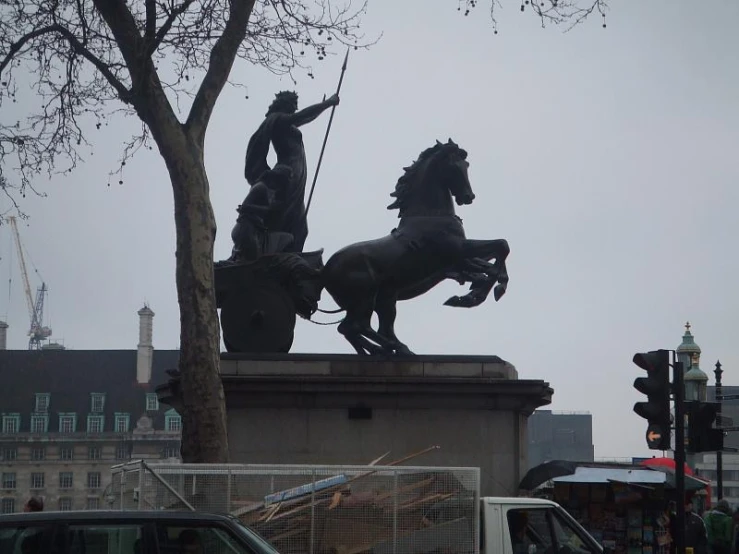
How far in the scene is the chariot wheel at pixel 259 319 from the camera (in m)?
20.0

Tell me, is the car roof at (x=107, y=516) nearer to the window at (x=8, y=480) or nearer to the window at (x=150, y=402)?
the window at (x=150, y=402)

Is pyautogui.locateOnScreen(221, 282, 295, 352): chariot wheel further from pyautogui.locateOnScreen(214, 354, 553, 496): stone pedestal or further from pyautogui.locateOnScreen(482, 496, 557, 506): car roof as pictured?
pyautogui.locateOnScreen(482, 496, 557, 506): car roof

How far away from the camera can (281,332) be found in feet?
65.7

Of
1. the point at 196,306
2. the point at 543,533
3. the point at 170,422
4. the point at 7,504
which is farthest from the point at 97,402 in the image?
the point at 543,533

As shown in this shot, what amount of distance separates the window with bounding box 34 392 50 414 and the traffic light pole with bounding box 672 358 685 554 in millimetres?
91207

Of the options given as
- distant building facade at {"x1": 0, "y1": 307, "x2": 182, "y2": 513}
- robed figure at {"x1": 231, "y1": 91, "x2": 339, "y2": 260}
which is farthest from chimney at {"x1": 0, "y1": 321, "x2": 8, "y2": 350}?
robed figure at {"x1": 231, "y1": 91, "x2": 339, "y2": 260}

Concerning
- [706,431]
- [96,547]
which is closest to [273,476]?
[96,547]

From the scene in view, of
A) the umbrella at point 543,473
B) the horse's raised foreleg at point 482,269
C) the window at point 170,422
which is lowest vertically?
the umbrella at point 543,473

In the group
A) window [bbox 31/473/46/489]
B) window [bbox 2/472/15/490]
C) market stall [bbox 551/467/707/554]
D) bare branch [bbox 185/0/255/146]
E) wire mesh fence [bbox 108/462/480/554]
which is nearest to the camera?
wire mesh fence [bbox 108/462/480/554]

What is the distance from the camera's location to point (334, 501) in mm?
12141

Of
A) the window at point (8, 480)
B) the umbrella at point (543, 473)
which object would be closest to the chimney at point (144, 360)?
the window at point (8, 480)

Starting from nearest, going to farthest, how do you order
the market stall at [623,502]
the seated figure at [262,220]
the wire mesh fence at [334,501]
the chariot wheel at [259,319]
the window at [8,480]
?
the wire mesh fence at [334,501] < the market stall at [623,502] < the chariot wheel at [259,319] < the seated figure at [262,220] < the window at [8,480]

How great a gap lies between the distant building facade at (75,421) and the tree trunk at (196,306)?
85185mm

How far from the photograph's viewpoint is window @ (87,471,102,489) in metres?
104
